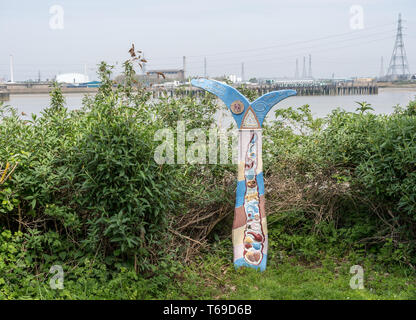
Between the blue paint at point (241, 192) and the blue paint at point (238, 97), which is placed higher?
the blue paint at point (238, 97)

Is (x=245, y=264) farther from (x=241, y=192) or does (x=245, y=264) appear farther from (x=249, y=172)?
(x=249, y=172)

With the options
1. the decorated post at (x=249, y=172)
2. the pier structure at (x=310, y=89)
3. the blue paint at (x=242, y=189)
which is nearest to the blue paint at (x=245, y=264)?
the decorated post at (x=249, y=172)

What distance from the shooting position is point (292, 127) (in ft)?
21.5

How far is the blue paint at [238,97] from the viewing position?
4.33 meters

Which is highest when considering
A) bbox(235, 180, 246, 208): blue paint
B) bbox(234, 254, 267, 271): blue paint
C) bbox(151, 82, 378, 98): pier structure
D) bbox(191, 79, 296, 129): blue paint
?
bbox(151, 82, 378, 98): pier structure

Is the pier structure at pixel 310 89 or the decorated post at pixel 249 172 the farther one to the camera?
the pier structure at pixel 310 89

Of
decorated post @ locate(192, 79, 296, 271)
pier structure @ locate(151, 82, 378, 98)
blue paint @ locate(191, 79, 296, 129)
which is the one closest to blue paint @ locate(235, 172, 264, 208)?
decorated post @ locate(192, 79, 296, 271)

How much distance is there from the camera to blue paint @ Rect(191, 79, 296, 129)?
4.33m

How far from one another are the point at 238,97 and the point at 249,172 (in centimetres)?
76

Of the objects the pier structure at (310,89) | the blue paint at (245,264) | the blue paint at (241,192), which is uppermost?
the pier structure at (310,89)

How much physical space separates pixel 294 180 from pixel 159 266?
2137 mm

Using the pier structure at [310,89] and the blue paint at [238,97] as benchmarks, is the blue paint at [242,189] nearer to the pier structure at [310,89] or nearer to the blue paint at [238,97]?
the blue paint at [238,97]

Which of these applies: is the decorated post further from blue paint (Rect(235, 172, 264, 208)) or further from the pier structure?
the pier structure

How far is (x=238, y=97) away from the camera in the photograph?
4332mm
